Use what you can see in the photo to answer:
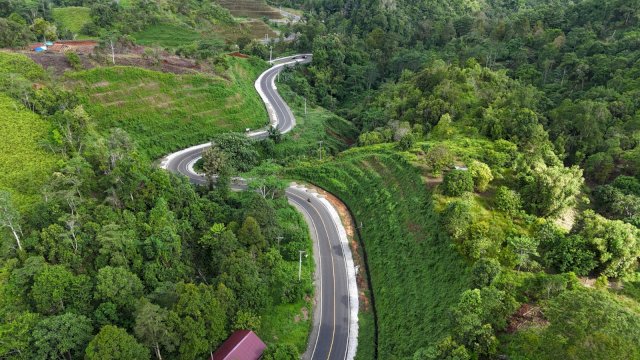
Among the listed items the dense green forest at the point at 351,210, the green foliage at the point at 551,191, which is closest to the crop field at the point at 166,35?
the dense green forest at the point at 351,210

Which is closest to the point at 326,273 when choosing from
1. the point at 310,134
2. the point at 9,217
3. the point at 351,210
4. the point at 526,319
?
the point at 351,210

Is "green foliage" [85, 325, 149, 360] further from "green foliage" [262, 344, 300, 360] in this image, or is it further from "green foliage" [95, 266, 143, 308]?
"green foliage" [262, 344, 300, 360]

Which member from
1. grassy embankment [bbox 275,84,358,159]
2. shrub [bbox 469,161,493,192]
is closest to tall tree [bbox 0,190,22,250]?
shrub [bbox 469,161,493,192]

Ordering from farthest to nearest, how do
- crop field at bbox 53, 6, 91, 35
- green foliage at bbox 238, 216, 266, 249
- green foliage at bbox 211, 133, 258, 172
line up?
crop field at bbox 53, 6, 91, 35 < green foliage at bbox 211, 133, 258, 172 < green foliage at bbox 238, 216, 266, 249

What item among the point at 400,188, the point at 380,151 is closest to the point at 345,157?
the point at 380,151

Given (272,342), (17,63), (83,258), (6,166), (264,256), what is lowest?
(272,342)

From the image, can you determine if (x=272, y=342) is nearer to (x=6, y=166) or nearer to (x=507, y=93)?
(x=6, y=166)
